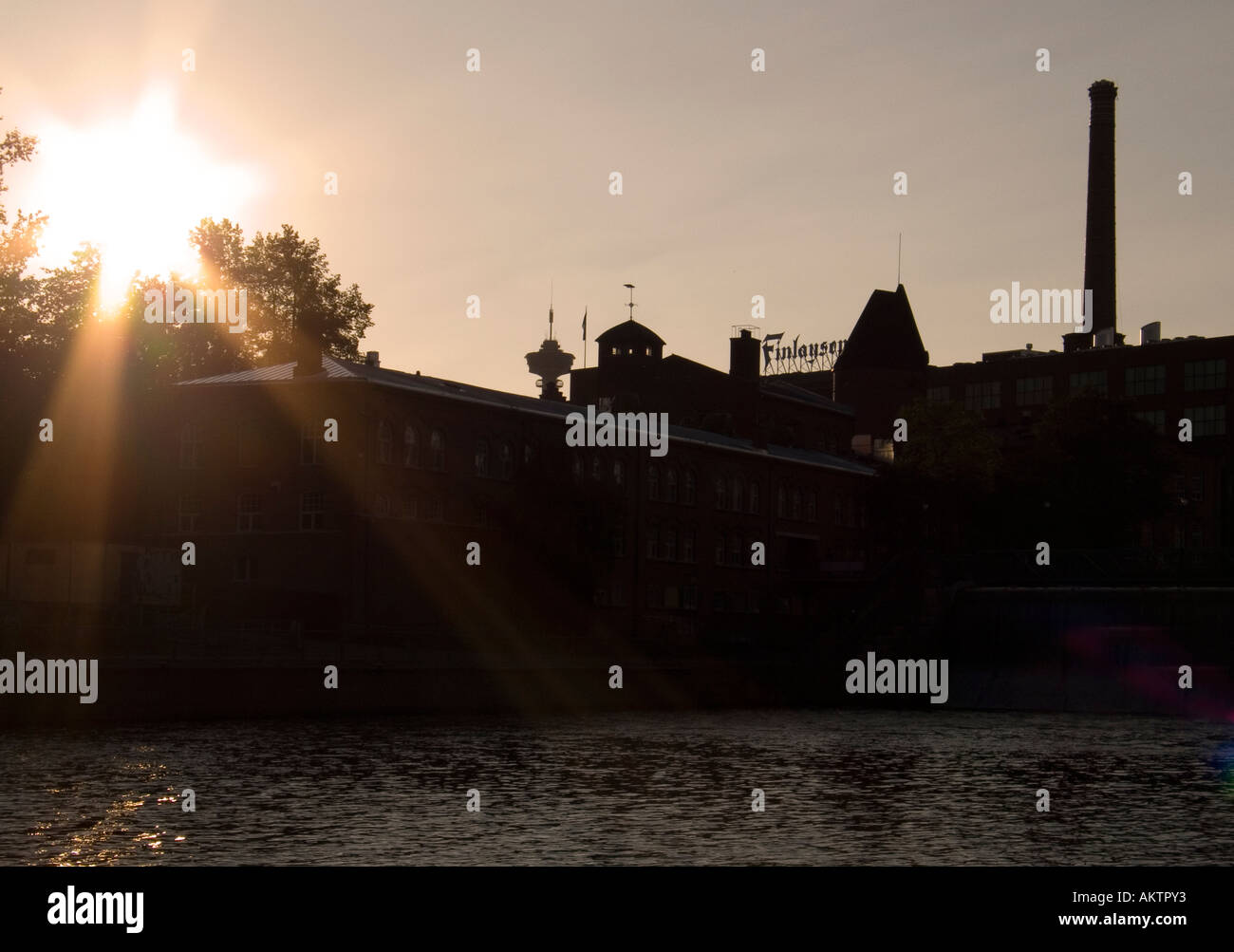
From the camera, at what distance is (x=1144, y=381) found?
454ft

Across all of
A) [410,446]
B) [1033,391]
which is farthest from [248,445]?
[1033,391]

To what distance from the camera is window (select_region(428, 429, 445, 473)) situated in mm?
74500

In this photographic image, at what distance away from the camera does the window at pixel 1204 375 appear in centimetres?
13400

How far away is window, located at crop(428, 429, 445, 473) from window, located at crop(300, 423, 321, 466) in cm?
516

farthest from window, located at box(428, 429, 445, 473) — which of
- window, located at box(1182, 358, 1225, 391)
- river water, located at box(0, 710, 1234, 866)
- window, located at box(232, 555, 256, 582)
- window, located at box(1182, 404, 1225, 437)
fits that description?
window, located at box(1182, 358, 1225, 391)

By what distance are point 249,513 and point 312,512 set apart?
3579 mm

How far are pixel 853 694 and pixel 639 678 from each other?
12.6 meters

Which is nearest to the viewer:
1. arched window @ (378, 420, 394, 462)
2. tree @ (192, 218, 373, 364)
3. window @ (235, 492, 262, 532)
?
arched window @ (378, 420, 394, 462)

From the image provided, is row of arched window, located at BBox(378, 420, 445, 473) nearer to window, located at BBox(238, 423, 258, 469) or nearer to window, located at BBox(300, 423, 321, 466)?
window, located at BBox(300, 423, 321, 466)

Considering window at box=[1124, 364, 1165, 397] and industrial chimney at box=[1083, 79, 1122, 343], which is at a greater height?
industrial chimney at box=[1083, 79, 1122, 343]

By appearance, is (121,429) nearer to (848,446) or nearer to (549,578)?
(549,578)

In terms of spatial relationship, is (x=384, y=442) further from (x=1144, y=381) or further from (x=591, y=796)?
(x=1144, y=381)

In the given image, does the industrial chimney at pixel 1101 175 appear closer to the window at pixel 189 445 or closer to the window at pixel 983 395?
the window at pixel 983 395
